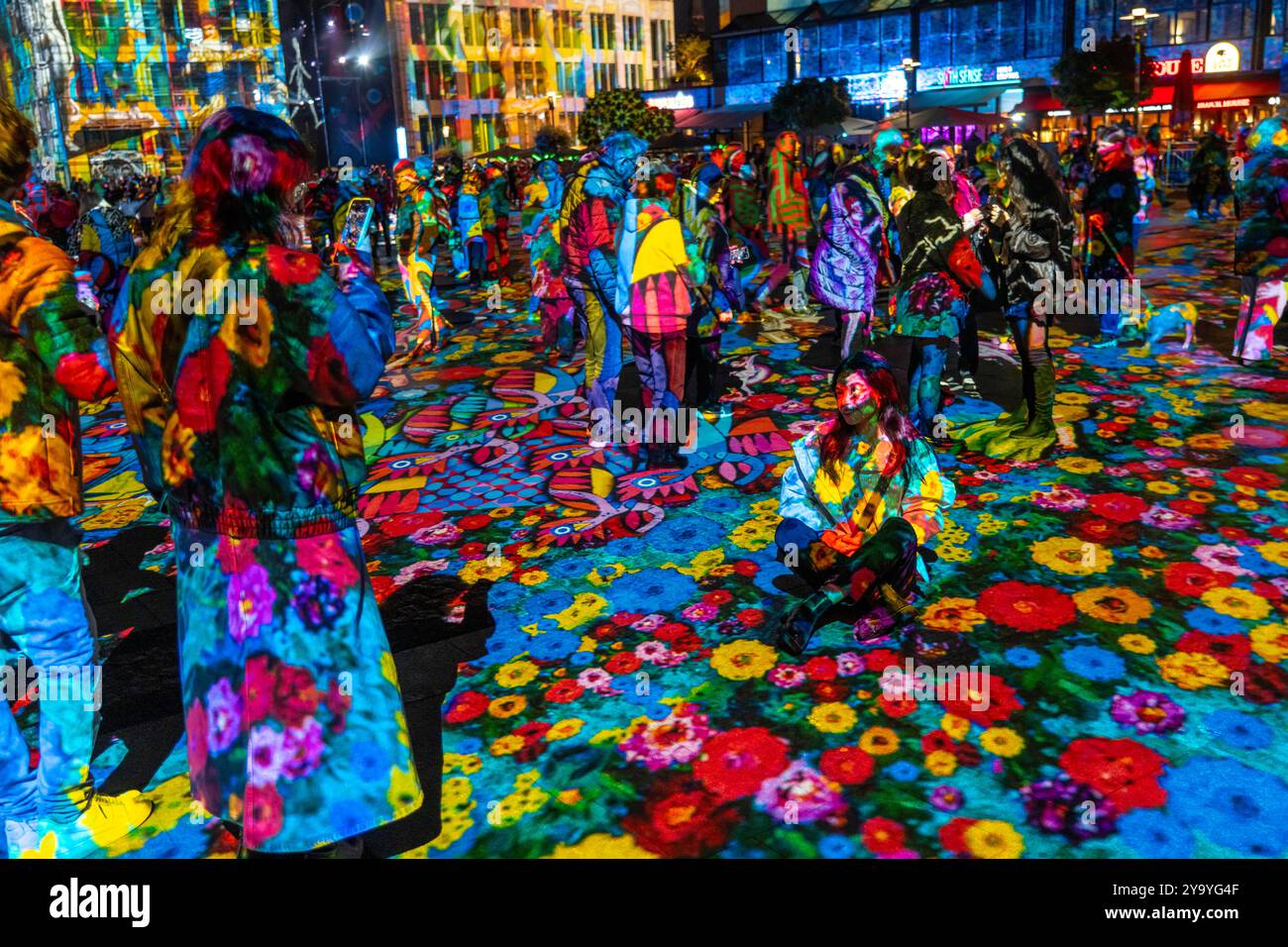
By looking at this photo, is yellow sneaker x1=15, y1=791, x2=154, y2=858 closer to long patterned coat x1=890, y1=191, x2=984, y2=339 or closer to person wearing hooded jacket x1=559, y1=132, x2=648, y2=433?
person wearing hooded jacket x1=559, y1=132, x2=648, y2=433

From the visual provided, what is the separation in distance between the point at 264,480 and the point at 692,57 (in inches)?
2469

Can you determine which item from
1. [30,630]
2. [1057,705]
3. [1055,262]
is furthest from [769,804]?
[1055,262]

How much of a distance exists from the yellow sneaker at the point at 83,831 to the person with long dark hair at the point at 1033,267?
5.24m

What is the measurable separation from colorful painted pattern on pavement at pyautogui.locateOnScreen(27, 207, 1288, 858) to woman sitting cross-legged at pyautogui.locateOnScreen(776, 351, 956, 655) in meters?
0.23

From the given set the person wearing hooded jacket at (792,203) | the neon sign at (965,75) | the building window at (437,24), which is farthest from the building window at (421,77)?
the person wearing hooded jacket at (792,203)

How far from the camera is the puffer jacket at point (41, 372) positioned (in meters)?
2.51

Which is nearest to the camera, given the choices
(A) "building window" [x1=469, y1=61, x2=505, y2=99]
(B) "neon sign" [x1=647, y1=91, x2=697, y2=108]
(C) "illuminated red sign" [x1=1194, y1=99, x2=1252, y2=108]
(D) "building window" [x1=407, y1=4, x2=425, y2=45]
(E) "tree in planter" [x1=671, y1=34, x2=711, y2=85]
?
(C) "illuminated red sign" [x1=1194, y1=99, x2=1252, y2=108]

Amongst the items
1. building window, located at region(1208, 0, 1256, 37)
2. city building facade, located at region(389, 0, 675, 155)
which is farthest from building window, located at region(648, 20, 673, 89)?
building window, located at region(1208, 0, 1256, 37)

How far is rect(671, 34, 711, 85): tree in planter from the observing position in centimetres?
5966

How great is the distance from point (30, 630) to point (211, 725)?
838mm

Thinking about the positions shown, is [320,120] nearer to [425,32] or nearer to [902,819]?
[425,32]

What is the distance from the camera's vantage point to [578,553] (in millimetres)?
5344

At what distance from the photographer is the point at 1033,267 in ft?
20.4

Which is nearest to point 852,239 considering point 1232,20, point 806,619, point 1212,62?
point 806,619
